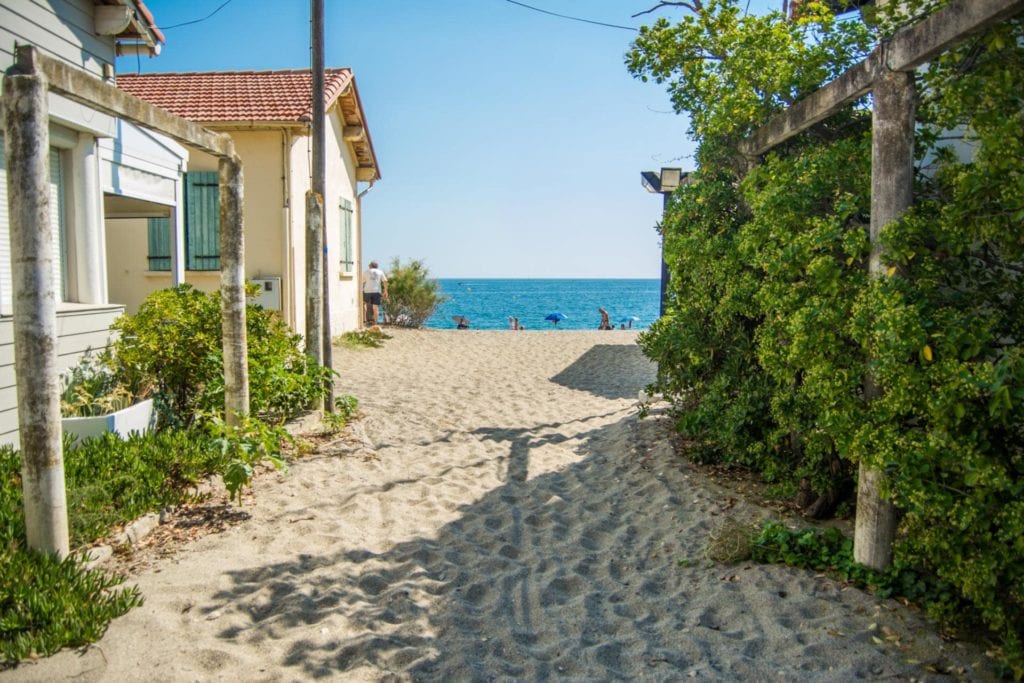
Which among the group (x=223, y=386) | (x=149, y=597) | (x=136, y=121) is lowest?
(x=149, y=597)

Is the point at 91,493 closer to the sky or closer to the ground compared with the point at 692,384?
closer to the ground

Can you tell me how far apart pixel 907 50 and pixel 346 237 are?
547 inches

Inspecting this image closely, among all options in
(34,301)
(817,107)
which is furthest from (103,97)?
(817,107)

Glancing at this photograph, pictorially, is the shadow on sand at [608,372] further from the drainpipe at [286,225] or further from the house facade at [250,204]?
the house facade at [250,204]

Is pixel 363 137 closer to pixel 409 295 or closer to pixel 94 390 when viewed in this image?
pixel 409 295

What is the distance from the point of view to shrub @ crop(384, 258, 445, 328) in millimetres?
20094

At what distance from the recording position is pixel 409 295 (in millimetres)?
20062

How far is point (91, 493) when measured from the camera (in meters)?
4.55

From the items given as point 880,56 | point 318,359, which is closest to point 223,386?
point 318,359

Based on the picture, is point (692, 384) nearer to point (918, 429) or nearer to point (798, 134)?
point (798, 134)

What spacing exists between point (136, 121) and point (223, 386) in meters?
2.47

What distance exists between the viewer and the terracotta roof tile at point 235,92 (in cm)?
1266

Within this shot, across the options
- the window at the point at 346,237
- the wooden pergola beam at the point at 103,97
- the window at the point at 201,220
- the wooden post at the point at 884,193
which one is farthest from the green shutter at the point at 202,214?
the wooden post at the point at 884,193

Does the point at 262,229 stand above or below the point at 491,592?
above
